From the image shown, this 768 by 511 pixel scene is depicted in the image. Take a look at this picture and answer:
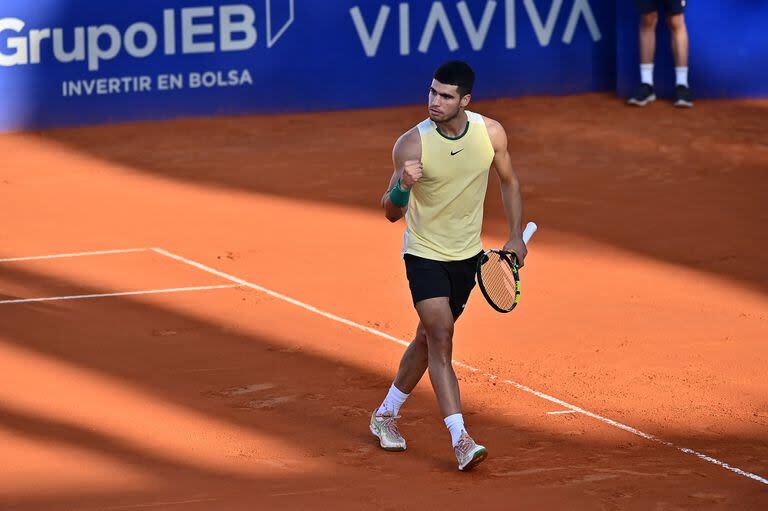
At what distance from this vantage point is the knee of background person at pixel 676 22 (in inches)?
646

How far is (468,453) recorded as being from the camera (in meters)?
6.57

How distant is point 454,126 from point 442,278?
0.74 m

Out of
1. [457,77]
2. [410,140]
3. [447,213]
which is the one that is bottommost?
[447,213]

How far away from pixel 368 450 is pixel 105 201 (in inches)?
287

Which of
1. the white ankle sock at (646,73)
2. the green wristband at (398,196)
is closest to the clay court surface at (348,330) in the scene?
the white ankle sock at (646,73)

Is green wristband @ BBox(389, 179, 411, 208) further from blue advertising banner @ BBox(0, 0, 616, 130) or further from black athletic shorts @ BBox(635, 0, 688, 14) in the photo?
blue advertising banner @ BBox(0, 0, 616, 130)

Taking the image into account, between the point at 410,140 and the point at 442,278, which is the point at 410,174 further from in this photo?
the point at 442,278

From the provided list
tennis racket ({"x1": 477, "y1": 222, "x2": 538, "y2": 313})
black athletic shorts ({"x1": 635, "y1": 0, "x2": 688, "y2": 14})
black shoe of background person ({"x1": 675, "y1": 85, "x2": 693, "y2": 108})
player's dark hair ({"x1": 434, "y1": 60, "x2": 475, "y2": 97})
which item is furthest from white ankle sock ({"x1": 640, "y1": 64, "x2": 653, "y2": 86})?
player's dark hair ({"x1": 434, "y1": 60, "x2": 475, "y2": 97})

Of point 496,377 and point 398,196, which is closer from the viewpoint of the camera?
point 398,196

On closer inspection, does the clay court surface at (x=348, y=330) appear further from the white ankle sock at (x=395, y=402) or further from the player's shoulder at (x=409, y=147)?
the player's shoulder at (x=409, y=147)

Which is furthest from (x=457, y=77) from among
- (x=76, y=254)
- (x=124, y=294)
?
(x=76, y=254)

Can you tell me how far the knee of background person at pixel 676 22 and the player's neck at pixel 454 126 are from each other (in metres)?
10.4

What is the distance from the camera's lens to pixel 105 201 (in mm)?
13672

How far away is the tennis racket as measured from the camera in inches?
265
